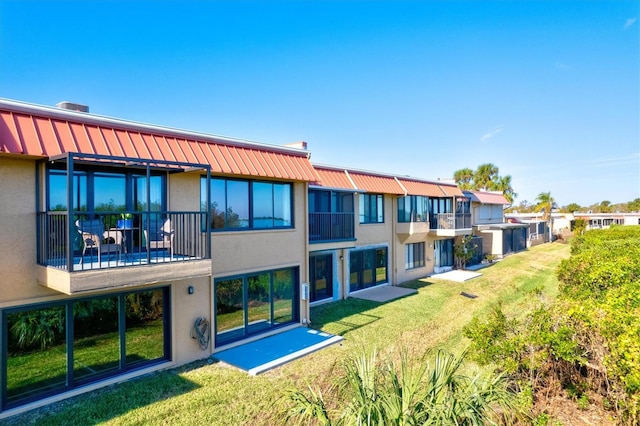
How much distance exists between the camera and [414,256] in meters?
24.1

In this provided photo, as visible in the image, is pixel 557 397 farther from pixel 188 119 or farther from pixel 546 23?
pixel 188 119

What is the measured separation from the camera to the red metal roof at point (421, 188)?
22.5 m

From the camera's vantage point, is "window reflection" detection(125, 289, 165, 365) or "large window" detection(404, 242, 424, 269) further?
"large window" detection(404, 242, 424, 269)

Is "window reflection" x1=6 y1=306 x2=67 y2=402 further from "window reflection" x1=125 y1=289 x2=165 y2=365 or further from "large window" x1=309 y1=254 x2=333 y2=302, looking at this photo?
"large window" x1=309 y1=254 x2=333 y2=302

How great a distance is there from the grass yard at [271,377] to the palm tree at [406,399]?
528mm

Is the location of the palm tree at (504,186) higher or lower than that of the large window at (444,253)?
higher

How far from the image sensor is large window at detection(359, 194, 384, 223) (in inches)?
787

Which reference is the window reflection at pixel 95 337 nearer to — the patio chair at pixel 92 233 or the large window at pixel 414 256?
the patio chair at pixel 92 233

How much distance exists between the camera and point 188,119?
22.7m

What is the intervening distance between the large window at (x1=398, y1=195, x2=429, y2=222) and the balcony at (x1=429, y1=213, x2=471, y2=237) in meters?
0.86

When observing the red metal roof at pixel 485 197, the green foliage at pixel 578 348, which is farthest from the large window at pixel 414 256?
the green foliage at pixel 578 348

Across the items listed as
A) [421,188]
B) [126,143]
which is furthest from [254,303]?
[421,188]

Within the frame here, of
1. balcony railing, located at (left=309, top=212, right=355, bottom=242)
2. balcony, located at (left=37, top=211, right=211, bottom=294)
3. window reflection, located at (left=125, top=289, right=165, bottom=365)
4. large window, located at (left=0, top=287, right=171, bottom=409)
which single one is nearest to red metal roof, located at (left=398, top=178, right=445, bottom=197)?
balcony railing, located at (left=309, top=212, right=355, bottom=242)

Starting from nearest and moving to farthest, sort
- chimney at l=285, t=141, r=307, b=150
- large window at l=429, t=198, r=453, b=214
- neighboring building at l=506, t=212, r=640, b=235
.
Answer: chimney at l=285, t=141, r=307, b=150 → large window at l=429, t=198, r=453, b=214 → neighboring building at l=506, t=212, r=640, b=235
